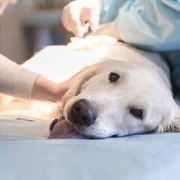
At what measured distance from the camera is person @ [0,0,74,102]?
120cm

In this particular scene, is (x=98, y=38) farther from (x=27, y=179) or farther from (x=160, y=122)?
(x=27, y=179)

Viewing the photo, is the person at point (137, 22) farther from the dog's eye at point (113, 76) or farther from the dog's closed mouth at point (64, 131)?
the dog's closed mouth at point (64, 131)

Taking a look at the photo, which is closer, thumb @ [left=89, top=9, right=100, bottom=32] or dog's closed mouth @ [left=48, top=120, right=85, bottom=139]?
dog's closed mouth @ [left=48, top=120, right=85, bottom=139]

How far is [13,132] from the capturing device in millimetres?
848

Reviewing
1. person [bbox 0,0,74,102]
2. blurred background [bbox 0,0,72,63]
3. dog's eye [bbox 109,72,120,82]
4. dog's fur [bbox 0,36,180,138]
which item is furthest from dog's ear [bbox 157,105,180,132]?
blurred background [bbox 0,0,72,63]

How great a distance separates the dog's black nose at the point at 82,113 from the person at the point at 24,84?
12.7 inches

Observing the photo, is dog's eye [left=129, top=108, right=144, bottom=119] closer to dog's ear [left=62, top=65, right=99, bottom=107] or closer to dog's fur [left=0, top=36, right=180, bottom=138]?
dog's fur [left=0, top=36, right=180, bottom=138]

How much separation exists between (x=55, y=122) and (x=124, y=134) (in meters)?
0.15

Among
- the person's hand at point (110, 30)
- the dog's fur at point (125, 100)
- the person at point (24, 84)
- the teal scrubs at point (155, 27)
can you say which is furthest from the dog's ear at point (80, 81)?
the person's hand at point (110, 30)

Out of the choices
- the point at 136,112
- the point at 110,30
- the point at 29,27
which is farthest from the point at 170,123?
the point at 29,27

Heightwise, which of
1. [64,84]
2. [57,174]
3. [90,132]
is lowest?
[64,84]

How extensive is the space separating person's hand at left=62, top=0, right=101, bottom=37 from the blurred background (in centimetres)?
94

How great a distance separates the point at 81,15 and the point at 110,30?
0.10m

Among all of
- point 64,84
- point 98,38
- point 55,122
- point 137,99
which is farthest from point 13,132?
point 98,38
